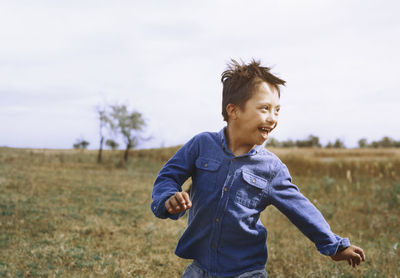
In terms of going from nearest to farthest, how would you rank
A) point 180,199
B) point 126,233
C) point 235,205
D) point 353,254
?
1. point 180,199
2. point 353,254
3. point 235,205
4. point 126,233

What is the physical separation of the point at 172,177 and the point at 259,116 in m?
0.70

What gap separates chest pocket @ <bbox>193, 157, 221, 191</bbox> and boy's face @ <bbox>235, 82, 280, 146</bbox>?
0.86ft

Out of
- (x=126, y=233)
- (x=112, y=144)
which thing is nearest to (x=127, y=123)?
(x=112, y=144)

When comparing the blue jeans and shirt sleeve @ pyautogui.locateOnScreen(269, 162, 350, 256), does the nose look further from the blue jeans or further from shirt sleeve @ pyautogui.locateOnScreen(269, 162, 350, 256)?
the blue jeans

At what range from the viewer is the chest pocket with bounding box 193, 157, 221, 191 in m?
2.44

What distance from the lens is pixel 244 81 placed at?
2439 mm

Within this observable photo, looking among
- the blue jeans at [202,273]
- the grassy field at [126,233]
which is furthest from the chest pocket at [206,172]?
the grassy field at [126,233]

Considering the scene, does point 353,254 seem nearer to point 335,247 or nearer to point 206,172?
point 335,247

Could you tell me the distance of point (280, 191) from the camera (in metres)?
2.47

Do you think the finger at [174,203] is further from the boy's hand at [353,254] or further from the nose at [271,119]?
the boy's hand at [353,254]

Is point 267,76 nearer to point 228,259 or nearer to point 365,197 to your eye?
point 228,259

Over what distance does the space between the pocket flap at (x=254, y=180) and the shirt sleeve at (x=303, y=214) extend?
2.7 inches

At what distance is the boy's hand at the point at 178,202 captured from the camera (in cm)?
199

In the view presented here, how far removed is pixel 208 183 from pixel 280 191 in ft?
1.59
